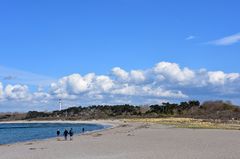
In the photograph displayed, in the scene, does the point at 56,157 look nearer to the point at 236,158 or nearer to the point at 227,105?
the point at 236,158

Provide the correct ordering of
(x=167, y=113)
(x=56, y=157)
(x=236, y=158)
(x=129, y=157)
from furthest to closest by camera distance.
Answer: (x=167, y=113) < (x=56, y=157) < (x=129, y=157) < (x=236, y=158)

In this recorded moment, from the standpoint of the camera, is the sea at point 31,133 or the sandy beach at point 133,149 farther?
the sea at point 31,133

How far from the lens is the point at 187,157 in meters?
27.2

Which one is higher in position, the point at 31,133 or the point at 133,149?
the point at 31,133

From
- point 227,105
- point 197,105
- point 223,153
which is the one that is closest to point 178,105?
point 197,105

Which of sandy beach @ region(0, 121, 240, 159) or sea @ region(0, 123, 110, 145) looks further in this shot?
sea @ region(0, 123, 110, 145)

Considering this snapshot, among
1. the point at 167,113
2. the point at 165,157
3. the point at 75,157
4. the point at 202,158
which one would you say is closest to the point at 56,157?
the point at 75,157

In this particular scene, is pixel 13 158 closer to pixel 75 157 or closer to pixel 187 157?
pixel 75 157

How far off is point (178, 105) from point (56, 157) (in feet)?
524

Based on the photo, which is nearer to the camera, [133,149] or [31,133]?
[133,149]

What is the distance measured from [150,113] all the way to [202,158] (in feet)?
527

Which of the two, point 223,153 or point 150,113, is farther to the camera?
point 150,113

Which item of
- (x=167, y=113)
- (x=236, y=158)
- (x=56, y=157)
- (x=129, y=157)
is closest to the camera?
(x=236, y=158)

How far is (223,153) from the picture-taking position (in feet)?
96.7
